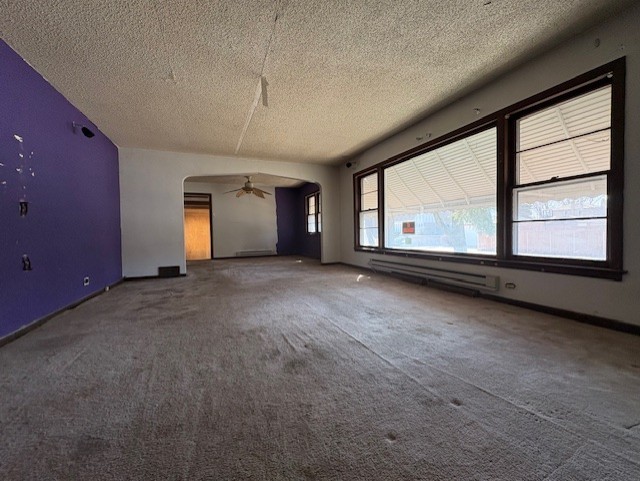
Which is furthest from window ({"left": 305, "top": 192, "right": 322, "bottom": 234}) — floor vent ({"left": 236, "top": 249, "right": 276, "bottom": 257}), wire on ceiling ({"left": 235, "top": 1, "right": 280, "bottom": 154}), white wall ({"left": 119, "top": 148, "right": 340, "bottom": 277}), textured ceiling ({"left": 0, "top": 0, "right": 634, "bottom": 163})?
textured ceiling ({"left": 0, "top": 0, "right": 634, "bottom": 163})

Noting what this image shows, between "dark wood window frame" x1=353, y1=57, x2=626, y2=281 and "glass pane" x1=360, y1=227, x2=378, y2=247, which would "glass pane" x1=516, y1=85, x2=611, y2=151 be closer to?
"dark wood window frame" x1=353, y1=57, x2=626, y2=281

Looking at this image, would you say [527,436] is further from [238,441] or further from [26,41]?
[26,41]

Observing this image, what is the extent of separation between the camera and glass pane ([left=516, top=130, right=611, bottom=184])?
8.81 feet

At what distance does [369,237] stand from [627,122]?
4.69 meters

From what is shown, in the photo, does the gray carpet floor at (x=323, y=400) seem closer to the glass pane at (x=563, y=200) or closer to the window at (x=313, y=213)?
the glass pane at (x=563, y=200)

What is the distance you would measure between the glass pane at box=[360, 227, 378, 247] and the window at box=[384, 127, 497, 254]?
0.46 meters

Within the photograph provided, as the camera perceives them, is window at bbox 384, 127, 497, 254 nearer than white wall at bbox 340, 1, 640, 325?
No

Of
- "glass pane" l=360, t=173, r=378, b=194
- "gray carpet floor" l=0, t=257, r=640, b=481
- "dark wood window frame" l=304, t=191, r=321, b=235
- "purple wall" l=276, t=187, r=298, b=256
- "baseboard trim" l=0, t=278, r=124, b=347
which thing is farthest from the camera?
"purple wall" l=276, t=187, r=298, b=256

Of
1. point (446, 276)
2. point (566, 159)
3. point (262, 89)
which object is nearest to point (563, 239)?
point (566, 159)

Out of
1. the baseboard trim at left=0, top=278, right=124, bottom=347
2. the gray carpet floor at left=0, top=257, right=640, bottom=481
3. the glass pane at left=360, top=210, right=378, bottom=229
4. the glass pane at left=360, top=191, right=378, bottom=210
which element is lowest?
the gray carpet floor at left=0, top=257, right=640, bottom=481

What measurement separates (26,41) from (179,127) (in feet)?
7.26

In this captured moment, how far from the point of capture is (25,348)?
2.31 metres

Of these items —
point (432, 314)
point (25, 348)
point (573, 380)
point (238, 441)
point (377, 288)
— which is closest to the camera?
point (238, 441)

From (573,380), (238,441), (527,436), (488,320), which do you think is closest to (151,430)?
(238,441)
